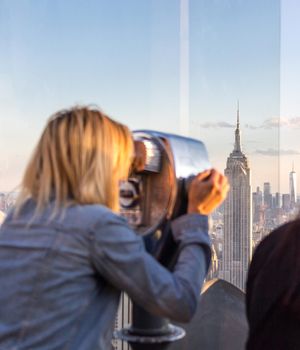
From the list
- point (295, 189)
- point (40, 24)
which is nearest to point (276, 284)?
point (295, 189)

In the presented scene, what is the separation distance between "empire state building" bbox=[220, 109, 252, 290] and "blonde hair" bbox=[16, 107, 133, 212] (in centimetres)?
99

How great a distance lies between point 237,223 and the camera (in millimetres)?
2066

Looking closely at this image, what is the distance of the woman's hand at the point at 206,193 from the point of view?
3.47ft

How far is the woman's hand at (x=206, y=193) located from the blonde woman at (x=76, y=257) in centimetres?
10

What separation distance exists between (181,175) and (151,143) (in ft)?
0.28

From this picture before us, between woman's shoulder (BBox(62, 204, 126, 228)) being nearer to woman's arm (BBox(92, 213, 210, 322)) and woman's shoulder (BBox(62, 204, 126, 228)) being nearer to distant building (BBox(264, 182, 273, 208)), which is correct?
woman's arm (BBox(92, 213, 210, 322))

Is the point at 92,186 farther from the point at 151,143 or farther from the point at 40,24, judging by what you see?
the point at 40,24

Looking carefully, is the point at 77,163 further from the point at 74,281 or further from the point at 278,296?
the point at 278,296

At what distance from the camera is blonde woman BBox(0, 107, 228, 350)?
90 cm

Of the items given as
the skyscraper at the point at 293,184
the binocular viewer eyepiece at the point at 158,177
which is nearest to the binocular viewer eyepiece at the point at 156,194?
the binocular viewer eyepiece at the point at 158,177

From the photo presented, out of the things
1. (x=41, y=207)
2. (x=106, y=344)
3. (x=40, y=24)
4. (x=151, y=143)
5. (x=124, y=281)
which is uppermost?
(x=40, y=24)

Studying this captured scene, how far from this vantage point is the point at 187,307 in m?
0.93

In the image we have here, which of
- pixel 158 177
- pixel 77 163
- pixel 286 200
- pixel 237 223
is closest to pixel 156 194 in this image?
pixel 158 177

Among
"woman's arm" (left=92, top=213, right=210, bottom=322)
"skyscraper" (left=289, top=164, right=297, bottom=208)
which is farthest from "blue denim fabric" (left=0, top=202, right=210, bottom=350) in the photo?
"skyscraper" (left=289, top=164, right=297, bottom=208)
